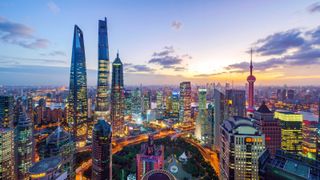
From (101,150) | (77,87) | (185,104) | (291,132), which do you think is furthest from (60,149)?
(185,104)

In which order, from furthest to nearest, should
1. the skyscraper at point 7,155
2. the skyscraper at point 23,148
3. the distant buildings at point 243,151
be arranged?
the skyscraper at point 23,148, the skyscraper at point 7,155, the distant buildings at point 243,151

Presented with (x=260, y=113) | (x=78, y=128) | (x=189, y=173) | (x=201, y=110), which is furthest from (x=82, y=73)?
(x=260, y=113)

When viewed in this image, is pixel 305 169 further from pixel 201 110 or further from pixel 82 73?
pixel 82 73

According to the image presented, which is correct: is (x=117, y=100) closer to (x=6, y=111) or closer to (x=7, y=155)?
(x=6, y=111)

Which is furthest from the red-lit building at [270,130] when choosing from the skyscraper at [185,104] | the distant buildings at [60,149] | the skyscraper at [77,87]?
the skyscraper at [77,87]

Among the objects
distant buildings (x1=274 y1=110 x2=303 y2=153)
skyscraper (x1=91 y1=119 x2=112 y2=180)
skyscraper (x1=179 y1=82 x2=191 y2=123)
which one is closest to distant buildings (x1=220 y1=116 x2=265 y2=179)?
skyscraper (x1=91 y1=119 x2=112 y2=180)

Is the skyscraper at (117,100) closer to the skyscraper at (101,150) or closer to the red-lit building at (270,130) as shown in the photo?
the skyscraper at (101,150)
